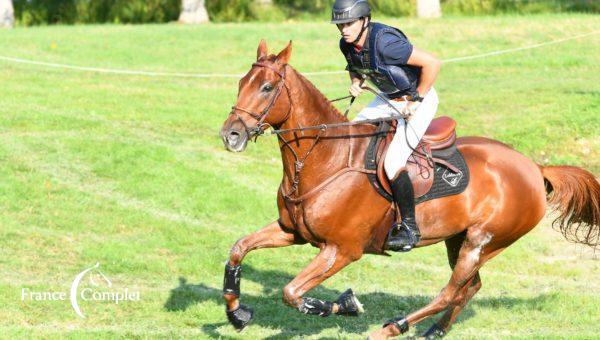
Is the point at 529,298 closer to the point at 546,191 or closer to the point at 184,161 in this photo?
the point at 546,191

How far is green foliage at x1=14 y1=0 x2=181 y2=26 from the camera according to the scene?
1446 inches

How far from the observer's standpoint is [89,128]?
19266 mm

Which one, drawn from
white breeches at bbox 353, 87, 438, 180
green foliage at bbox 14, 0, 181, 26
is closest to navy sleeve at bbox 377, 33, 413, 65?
white breeches at bbox 353, 87, 438, 180

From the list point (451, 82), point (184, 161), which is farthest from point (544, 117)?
point (184, 161)

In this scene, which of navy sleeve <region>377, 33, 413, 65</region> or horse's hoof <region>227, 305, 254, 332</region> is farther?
horse's hoof <region>227, 305, 254, 332</region>

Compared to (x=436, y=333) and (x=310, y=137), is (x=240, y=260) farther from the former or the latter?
(x=436, y=333)

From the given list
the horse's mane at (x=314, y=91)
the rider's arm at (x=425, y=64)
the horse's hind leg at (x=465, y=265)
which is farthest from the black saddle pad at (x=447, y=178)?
the horse's mane at (x=314, y=91)

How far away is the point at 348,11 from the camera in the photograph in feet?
29.2

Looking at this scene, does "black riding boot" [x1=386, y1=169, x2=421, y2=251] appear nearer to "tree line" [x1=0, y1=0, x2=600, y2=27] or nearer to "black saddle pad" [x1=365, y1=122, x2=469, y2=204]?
"black saddle pad" [x1=365, y1=122, x2=469, y2=204]

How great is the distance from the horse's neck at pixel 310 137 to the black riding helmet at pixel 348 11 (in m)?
0.64

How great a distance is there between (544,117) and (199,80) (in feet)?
29.3

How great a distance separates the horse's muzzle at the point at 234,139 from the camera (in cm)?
840

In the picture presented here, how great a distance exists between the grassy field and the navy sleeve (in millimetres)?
3259

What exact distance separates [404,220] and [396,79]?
4.44ft
